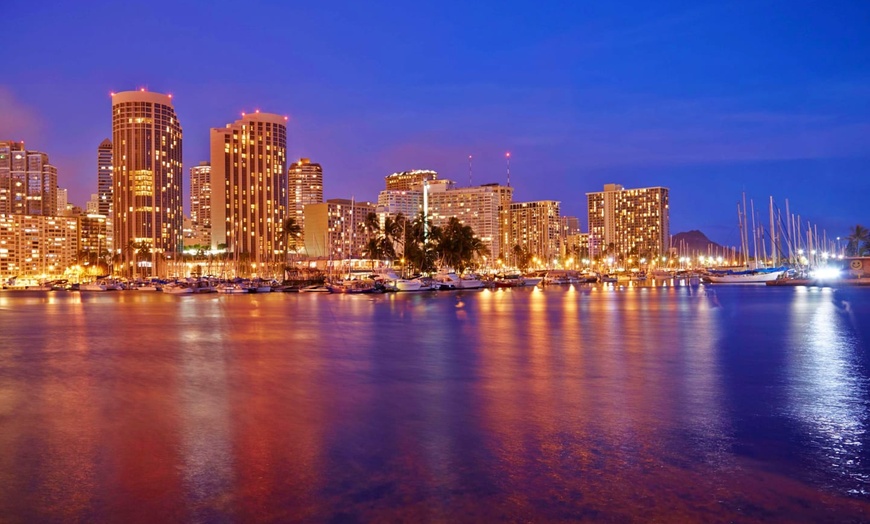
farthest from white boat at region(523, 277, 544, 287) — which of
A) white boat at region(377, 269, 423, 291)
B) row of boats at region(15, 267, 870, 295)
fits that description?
white boat at region(377, 269, 423, 291)

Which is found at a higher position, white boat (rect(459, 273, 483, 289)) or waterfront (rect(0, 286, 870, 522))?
white boat (rect(459, 273, 483, 289))

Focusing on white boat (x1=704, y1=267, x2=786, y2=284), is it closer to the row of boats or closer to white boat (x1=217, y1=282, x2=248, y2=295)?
the row of boats

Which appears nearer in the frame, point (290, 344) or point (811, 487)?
point (811, 487)

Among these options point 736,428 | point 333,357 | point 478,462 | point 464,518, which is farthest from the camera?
point 333,357

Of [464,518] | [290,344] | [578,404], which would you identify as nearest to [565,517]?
[464,518]

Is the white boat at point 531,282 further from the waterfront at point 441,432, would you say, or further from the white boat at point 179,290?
the waterfront at point 441,432

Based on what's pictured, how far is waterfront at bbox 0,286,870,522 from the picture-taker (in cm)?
852

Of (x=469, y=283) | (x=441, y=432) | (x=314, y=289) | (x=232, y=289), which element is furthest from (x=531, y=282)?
(x=441, y=432)

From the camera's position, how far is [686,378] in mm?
17688

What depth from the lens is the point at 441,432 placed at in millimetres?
12109

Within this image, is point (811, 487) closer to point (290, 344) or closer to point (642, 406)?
point (642, 406)

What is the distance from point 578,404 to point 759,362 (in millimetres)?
8922

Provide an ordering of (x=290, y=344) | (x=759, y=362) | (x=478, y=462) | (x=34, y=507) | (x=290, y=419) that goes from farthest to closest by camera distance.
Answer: (x=290, y=344)
(x=759, y=362)
(x=290, y=419)
(x=478, y=462)
(x=34, y=507)

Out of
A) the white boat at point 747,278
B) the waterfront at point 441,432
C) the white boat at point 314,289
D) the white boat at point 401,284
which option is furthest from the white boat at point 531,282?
the waterfront at point 441,432
